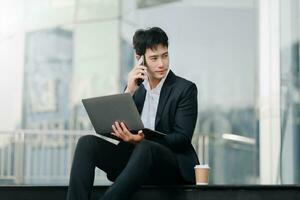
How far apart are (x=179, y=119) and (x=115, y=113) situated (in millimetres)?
252

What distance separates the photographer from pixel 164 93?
2.89m

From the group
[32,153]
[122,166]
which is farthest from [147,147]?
[32,153]

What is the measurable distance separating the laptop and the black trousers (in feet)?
0.19

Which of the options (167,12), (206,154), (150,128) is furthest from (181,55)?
(150,128)

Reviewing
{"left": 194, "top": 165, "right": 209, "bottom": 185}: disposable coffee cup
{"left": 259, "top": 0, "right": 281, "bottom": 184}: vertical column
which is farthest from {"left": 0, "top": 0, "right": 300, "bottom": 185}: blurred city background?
{"left": 194, "top": 165, "right": 209, "bottom": 185}: disposable coffee cup

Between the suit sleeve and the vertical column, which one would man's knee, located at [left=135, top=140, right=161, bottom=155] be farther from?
the vertical column

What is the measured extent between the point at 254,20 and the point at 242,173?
100cm

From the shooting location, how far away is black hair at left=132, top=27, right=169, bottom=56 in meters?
2.91

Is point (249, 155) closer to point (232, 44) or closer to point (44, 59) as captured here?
point (232, 44)

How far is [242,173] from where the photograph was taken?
4812mm

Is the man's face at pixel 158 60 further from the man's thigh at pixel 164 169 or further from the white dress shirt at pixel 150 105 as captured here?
the man's thigh at pixel 164 169

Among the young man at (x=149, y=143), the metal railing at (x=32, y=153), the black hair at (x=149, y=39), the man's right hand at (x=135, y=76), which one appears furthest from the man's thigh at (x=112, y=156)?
the metal railing at (x=32, y=153)

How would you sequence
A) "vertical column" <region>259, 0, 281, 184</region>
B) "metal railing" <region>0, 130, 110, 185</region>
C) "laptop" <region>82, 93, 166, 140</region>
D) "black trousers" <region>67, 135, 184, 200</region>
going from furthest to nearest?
"metal railing" <region>0, 130, 110, 185</region> < "vertical column" <region>259, 0, 281, 184</region> < "laptop" <region>82, 93, 166, 140</region> < "black trousers" <region>67, 135, 184, 200</region>

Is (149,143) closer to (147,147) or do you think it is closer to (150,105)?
(147,147)
